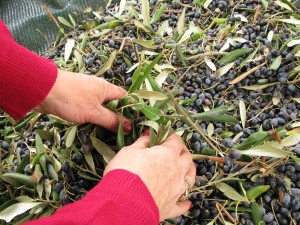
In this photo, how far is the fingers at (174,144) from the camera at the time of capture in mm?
1039

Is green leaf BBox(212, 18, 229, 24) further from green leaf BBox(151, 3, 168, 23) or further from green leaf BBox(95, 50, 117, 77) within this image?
green leaf BBox(95, 50, 117, 77)

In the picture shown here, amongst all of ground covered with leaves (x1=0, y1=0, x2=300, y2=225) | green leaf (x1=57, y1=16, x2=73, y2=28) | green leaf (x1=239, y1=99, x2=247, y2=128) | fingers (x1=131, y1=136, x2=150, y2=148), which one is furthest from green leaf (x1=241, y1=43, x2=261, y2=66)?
green leaf (x1=57, y1=16, x2=73, y2=28)

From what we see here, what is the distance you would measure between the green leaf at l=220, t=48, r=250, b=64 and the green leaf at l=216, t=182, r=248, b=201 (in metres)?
0.47

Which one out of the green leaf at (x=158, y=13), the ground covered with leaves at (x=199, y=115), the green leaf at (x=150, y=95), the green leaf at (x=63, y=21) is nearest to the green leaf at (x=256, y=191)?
the ground covered with leaves at (x=199, y=115)

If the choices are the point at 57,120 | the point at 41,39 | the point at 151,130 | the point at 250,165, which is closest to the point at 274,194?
the point at 250,165

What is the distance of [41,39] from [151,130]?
3.47 ft

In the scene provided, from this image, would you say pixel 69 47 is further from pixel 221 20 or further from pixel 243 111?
pixel 243 111

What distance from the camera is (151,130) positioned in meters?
1.07

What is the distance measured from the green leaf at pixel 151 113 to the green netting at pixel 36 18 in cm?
91

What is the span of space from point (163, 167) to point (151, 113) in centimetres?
19

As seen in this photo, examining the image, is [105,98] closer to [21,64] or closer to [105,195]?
[21,64]

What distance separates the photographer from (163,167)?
96 centimetres

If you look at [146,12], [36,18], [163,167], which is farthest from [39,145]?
[36,18]

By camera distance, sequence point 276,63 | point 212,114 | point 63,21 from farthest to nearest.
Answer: point 63,21 → point 276,63 → point 212,114
